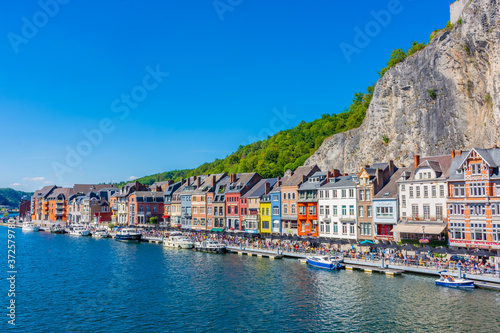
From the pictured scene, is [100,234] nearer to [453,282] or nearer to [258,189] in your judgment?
[258,189]

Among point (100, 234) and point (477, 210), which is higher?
point (477, 210)

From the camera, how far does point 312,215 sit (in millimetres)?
74500

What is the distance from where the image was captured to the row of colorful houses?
170 feet

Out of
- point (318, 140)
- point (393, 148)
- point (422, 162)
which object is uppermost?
point (318, 140)

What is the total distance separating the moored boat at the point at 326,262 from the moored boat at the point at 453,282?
542 inches

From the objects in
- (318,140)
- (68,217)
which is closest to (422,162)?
(318,140)

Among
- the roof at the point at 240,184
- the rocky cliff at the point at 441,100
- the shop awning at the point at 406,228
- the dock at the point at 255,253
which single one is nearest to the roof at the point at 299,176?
the roof at the point at 240,184

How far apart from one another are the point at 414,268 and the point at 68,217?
146348 mm

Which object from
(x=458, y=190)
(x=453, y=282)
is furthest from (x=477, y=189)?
(x=453, y=282)

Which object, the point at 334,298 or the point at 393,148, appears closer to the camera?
the point at 334,298

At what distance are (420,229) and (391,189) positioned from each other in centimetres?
913

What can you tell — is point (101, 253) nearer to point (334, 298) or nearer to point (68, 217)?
point (334, 298)

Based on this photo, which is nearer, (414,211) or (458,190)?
(458,190)

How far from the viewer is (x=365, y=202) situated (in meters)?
65.8
